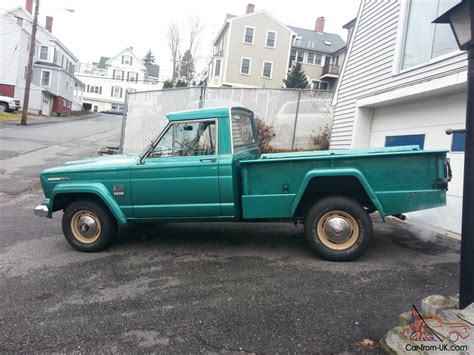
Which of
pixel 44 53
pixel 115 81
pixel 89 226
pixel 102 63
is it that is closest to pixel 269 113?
pixel 89 226

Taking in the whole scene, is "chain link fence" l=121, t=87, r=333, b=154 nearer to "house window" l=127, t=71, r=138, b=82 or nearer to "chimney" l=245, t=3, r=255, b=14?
"chimney" l=245, t=3, r=255, b=14

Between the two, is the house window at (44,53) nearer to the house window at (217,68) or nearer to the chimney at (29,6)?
the chimney at (29,6)

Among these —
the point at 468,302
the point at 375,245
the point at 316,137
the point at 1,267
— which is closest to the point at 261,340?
the point at 468,302

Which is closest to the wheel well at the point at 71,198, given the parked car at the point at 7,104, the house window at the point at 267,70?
the parked car at the point at 7,104

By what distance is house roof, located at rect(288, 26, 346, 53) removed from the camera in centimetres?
4381

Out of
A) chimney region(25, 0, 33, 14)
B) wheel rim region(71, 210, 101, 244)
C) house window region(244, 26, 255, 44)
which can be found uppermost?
chimney region(25, 0, 33, 14)

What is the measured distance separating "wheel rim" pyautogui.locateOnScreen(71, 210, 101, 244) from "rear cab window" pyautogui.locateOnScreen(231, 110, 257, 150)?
2.28 meters

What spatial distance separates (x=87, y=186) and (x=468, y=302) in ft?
15.1

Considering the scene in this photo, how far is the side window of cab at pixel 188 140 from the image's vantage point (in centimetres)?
514

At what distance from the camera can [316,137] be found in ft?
42.6

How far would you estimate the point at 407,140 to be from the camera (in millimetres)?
8094

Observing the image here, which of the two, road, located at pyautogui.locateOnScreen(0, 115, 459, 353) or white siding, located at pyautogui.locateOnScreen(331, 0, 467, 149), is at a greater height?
white siding, located at pyautogui.locateOnScreen(331, 0, 467, 149)

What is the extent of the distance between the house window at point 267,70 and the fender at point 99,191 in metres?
35.4

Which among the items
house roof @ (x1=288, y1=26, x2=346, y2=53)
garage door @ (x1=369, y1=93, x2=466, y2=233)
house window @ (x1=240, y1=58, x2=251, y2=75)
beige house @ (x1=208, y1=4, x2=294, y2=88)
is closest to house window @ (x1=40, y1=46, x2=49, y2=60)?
beige house @ (x1=208, y1=4, x2=294, y2=88)
